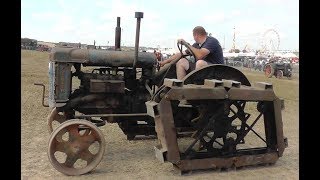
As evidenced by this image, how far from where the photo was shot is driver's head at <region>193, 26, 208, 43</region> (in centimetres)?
613

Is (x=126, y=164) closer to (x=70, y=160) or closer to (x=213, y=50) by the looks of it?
(x=70, y=160)

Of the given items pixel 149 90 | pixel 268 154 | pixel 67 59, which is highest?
pixel 67 59

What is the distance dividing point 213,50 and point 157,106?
4.89 feet

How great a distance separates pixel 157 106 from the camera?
5.12 metres

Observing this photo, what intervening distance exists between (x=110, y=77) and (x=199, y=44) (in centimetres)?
155

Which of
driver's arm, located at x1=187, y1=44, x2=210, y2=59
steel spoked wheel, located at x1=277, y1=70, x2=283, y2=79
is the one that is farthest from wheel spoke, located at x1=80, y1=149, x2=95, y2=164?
steel spoked wheel, located at x1=277, y1=70, x2=283, y2=79

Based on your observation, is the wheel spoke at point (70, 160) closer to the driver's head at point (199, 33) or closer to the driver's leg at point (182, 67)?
the driver's leg at point (182, 67)

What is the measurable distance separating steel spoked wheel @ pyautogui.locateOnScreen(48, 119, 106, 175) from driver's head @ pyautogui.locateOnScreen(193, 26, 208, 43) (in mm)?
2207

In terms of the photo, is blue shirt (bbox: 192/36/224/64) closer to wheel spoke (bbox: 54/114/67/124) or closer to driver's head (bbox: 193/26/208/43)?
driver's head (bbox: 193/26/208/43)

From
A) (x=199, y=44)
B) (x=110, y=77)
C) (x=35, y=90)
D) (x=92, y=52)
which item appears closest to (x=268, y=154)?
(x=199, y=44)

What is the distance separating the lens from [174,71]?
6.36 metres

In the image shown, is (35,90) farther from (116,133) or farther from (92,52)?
(92,52)
